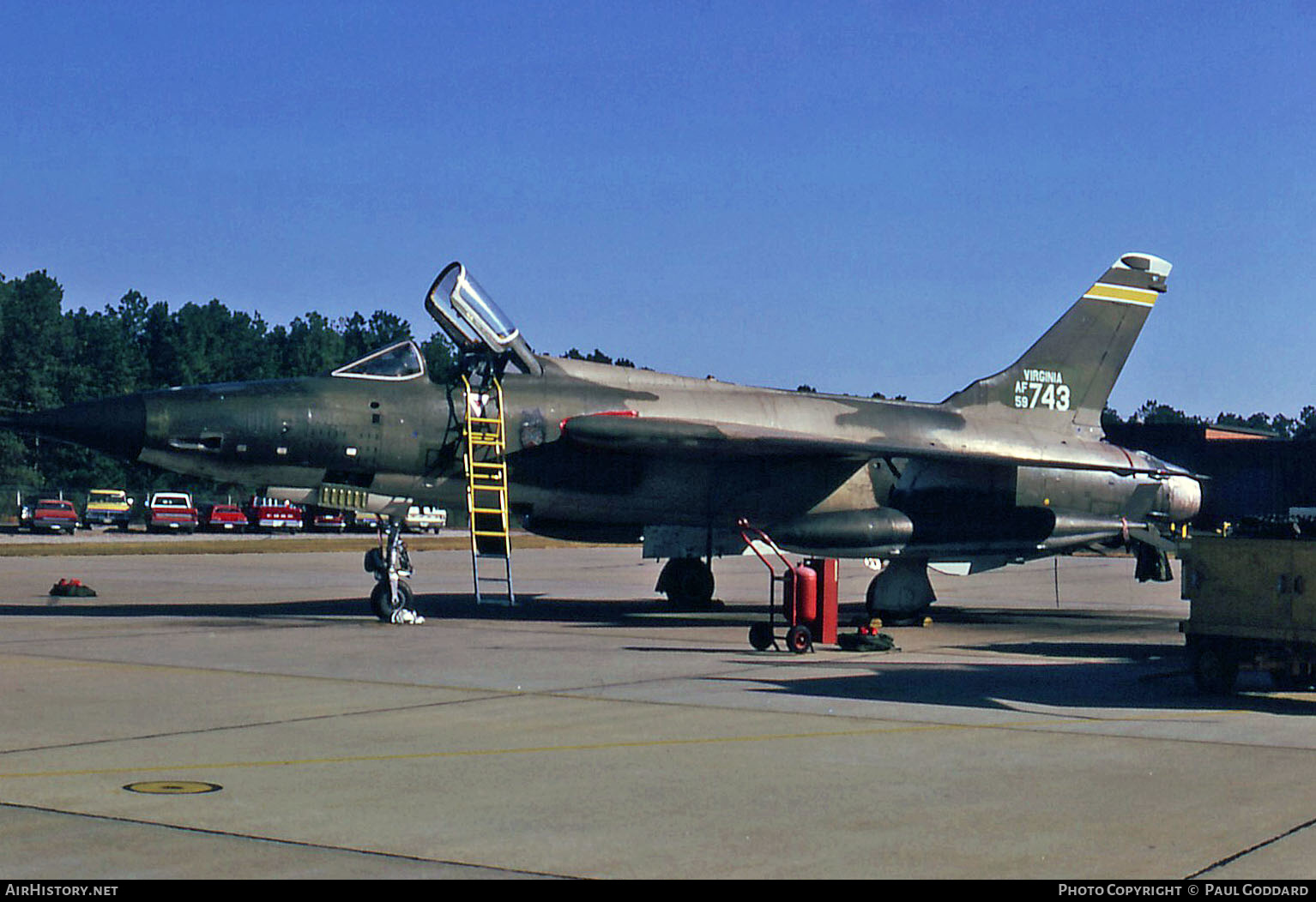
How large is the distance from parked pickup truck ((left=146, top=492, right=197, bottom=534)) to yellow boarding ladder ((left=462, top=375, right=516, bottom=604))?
4457 centimetres

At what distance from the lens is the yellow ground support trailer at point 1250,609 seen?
11523mm

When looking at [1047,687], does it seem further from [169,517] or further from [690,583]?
[169,517]

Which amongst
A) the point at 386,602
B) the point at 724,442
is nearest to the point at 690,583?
the point at 724,442

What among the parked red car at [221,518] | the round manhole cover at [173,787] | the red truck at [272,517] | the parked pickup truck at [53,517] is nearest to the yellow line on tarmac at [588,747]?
the round manhole cover at [173,787]

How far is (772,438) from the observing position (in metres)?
19.4

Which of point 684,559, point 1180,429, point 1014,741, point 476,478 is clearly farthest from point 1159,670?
point 1180,429

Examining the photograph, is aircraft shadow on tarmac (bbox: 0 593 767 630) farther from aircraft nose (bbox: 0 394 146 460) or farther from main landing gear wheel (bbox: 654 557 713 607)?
aircraft nose (bbox: 0 394 146 460)

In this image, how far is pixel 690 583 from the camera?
23328mm

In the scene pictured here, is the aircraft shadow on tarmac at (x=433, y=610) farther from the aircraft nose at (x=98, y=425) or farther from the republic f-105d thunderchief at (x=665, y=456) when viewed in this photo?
the aircraft nose at (x=98, y=425)

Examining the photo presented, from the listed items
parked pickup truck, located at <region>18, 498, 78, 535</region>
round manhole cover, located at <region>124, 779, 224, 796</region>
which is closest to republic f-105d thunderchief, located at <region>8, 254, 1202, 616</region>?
round manhole cover, located at <region>124, 779, 224, 796</region>

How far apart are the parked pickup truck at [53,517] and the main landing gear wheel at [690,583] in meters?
41.2

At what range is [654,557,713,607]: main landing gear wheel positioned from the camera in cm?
2330

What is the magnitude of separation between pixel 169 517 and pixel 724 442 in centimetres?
4558

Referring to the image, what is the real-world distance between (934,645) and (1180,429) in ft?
176
